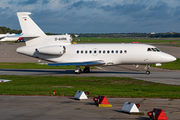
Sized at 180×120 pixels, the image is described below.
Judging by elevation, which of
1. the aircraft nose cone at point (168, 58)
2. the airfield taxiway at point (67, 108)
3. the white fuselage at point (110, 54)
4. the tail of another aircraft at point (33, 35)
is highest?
the tail of another aircraft at point (33, 35)

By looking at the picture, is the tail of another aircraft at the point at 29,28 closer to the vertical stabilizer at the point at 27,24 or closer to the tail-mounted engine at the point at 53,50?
the vertical stabilizer at the point at 27,24

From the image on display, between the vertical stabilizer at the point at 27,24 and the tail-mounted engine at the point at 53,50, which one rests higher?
the vertical stabilizer at the point at 27,24

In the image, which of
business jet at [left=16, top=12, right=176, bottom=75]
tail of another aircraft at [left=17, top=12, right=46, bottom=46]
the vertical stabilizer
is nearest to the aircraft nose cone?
business jet at [left=16, top=12, right=176, bottom=75]

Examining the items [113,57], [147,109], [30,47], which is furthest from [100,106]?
[30,47]

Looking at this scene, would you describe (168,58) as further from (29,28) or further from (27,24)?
(27,24)

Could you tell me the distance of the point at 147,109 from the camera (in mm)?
15203

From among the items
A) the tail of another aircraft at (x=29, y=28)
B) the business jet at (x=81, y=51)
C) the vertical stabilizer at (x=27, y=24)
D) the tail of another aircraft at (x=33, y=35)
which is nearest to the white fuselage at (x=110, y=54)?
the business jet at (x=81, y=51)

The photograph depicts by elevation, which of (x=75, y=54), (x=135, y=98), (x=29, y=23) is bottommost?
(x=135, y=98)

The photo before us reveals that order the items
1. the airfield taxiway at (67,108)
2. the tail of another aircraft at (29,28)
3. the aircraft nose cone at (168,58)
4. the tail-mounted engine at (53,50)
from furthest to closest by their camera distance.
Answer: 1. the tail of another aircraft at (29,28)
2. the tail-mounted engine at (53,50)
3. the aircraft nose cone at (168,58)
4. the airfield taxiway at (67,108)

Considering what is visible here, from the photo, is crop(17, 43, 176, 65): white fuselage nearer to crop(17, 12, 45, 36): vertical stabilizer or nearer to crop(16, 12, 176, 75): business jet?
crop(16, 12, 176, 75): business jet

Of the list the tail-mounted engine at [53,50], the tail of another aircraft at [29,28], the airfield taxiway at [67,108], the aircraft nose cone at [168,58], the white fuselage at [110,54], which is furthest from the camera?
the tail of another aircraft at [29,28]

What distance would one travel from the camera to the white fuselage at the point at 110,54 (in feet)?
108

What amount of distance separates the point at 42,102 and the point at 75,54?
17.8m

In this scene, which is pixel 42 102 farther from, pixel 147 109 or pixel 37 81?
pixel 37 81
